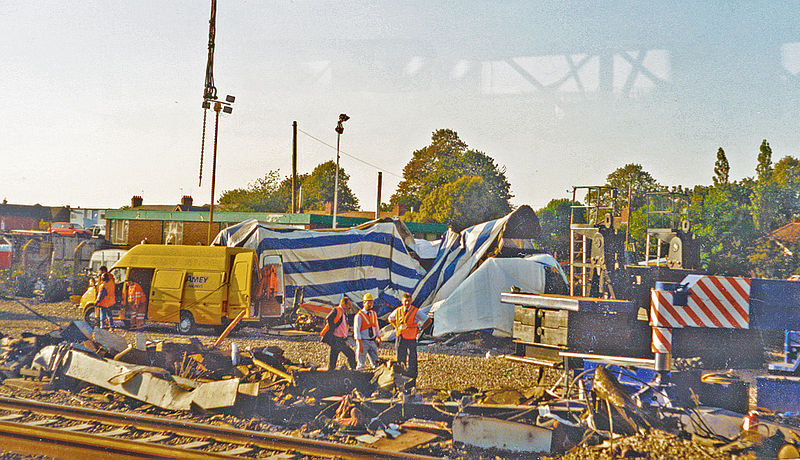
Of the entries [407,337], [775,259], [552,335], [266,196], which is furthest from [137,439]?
[266,196]

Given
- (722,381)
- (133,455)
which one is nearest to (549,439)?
(722,381)

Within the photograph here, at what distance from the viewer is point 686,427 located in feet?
22.8

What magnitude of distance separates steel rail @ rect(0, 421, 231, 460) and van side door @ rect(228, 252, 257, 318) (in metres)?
7.43

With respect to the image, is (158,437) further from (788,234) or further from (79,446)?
(788,234)

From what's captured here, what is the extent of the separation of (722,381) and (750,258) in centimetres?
1983

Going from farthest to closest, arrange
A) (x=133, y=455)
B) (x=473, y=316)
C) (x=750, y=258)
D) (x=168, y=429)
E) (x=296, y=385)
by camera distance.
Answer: (x=750, y=258) < (x=473, y=316) < (x=296, y=385) < (x=168, y=429) < (x=133, y=455)

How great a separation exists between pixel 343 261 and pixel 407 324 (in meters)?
8.67

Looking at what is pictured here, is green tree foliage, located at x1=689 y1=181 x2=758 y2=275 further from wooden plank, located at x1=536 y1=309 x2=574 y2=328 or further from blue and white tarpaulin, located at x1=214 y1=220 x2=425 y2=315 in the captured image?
wooden plank, located at x1=536 y1=309 x2=574 y2=328

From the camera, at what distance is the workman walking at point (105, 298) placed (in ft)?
46.5

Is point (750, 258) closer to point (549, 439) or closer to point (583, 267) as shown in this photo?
point (583, 267)

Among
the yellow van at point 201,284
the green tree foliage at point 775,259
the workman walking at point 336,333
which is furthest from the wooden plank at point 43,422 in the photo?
the green tree foliage at point 775,259

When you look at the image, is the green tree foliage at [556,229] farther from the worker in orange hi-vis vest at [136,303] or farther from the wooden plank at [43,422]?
the wooden plank at [43,422]

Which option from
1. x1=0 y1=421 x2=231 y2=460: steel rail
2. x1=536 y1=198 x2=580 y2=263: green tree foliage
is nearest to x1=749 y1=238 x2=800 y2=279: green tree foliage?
x1=536 y1=198 x2=580 y2=263: green tree foliage

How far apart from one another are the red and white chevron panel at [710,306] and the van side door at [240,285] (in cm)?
1002
